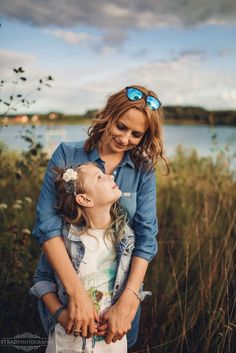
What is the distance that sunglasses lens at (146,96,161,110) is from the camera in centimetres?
225

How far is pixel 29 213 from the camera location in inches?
153

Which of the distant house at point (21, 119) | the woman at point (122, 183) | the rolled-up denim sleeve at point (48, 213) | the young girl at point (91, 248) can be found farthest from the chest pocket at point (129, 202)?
the distant house at point (21, 119)

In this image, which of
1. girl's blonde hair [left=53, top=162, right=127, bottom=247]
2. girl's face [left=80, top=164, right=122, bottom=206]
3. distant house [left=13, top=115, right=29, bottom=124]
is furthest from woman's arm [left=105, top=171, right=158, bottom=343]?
distant house [left=13, top=115, right=29, bottom=124]

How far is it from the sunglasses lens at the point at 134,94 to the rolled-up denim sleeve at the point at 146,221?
1.19 feet

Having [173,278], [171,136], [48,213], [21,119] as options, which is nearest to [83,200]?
[48,213]

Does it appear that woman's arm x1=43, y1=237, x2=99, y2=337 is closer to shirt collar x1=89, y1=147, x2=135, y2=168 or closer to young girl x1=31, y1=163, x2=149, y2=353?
young girl x1=31, y1=163, x2=149, y2=353

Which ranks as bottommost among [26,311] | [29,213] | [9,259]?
[26,311]

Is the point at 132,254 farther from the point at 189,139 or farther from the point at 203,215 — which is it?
the point at 189,139

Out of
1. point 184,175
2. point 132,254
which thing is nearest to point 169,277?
point 132,254

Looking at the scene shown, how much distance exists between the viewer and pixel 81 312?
2033 millimetres

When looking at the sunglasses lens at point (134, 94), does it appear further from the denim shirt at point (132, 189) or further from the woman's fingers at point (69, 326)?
the woman's fingers at point (69, 326)

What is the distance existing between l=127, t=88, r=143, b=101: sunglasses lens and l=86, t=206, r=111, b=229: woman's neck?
51 cm

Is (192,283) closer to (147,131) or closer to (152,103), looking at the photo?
(147,131)

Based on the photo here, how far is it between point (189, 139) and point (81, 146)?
534 cm
